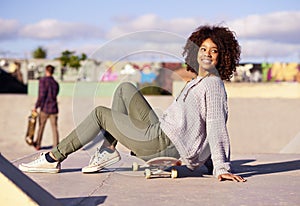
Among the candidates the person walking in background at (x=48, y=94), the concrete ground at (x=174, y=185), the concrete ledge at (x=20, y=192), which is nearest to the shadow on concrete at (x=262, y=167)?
the concrete ground at (x=174, y=185)

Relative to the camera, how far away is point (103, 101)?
17.8 metres

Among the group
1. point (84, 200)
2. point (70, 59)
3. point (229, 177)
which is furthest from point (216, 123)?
point (70, 59)

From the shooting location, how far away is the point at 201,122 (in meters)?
4.38

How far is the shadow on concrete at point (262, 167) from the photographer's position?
16.7ft

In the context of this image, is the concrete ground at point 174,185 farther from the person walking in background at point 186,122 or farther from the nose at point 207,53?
the nose at point 207,53

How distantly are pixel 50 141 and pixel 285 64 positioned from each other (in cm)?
2431

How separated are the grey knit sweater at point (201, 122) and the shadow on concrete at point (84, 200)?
2.81ft

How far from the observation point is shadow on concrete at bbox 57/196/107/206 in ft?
11.7

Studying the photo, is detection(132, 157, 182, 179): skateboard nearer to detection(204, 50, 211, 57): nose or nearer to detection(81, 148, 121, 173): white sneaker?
detection(81, 148, 121, 173): white sneaker

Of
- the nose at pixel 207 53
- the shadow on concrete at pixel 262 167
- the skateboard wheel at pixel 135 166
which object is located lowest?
the shadow on concrete at pixel 262 167

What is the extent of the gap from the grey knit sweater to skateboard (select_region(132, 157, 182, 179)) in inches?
6.8

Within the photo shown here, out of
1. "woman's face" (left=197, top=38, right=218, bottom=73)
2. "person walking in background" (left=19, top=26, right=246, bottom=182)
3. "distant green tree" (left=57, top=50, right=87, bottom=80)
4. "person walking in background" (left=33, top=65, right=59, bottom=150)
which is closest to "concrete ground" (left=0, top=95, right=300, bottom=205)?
"person walking in background" (left=19, top=26, right=246, bottom=182)

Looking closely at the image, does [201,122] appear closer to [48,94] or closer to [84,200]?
[84,200]

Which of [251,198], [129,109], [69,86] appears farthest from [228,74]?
[69,86]
